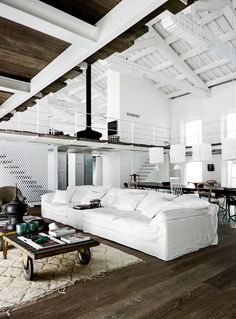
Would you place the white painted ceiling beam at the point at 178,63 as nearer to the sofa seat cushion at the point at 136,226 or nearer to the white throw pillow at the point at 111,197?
the white throw pillow at the point at 111,197

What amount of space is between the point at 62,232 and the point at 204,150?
434 centimetres

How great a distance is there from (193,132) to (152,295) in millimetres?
10157

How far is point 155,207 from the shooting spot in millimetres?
4137

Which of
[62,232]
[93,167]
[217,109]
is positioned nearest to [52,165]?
[93,167]

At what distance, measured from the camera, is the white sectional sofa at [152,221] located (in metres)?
3.42

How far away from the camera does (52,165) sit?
9211 mm

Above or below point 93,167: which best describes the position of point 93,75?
above

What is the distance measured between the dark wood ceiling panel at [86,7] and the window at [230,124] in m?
10.2

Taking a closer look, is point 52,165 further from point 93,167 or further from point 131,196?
point 131,196

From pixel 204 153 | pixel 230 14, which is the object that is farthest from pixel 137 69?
pixel 204 153

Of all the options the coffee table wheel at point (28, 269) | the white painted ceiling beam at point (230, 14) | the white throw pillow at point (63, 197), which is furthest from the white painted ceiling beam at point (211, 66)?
the coffee table wheel at point (28, 269)

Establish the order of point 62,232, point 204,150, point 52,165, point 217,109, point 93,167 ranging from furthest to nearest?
point 93,167 < point 217,109 < point 52,165 < point 204,150 < point 62,232

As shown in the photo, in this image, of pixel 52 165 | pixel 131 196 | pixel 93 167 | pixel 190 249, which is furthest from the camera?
pixel 93 167

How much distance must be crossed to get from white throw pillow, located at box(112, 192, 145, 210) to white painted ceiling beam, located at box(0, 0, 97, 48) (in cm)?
404
